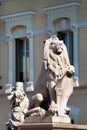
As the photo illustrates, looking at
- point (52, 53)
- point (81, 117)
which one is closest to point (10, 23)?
point (81, 117)

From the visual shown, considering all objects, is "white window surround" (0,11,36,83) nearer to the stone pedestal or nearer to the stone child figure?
the stone child figure

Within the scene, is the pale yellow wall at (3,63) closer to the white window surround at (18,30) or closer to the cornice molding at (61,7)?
the white window surround at (18,30)

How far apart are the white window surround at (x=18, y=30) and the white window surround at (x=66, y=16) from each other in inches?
41.8

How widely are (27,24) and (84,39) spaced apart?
3601mm

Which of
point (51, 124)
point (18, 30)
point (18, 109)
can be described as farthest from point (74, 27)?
point (51, 124)

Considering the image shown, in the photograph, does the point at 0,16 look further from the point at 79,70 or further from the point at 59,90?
the point at 59,90

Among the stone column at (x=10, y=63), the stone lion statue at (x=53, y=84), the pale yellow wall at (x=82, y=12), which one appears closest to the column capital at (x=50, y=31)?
the pale yellow wall at (x=82, y=12)

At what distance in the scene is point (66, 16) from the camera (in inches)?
1141

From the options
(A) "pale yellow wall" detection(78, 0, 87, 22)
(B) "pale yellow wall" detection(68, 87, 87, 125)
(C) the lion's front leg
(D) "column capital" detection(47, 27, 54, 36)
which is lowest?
(B) "pale yellow wall" detection(68, 87, 87, 125)

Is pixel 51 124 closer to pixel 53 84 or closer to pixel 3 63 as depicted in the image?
pixel 53 84

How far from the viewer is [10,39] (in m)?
31.6

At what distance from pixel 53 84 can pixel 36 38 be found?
17.1 meters

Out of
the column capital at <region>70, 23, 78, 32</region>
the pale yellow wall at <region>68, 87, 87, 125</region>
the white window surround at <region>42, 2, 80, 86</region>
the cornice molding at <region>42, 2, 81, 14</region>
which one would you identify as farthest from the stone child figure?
the cornice molding at <region>42, 2, 81, 14</region>

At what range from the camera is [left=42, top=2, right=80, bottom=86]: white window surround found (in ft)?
93.6
